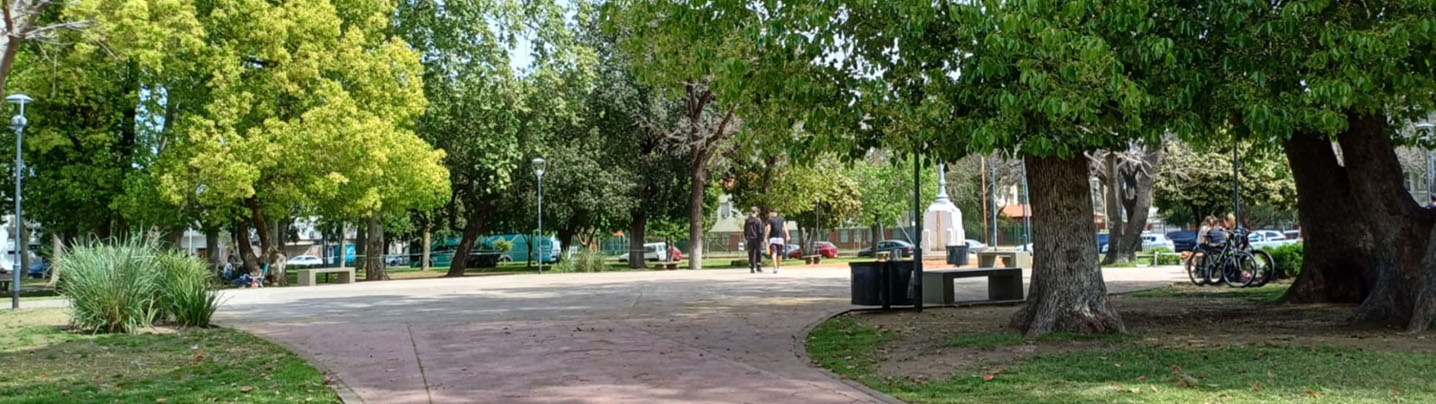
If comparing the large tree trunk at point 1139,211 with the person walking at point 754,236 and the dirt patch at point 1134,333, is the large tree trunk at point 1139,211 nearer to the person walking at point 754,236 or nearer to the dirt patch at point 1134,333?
the person walking at point 754,236

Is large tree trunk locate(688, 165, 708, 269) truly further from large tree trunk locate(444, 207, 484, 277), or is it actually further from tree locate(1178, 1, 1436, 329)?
tree locate(1178, 1, 1436, 329)

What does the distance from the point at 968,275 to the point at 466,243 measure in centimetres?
2631

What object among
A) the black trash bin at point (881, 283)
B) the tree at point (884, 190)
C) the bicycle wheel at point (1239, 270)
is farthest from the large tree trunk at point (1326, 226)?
the tree at point (884, 190)

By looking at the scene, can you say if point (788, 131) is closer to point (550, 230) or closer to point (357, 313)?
point (357, 313)

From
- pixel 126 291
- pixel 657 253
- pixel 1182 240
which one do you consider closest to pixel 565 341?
pixel 126 291

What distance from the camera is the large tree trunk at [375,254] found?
31734mm

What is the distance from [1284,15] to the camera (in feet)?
27.6

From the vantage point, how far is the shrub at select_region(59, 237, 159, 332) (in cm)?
1159

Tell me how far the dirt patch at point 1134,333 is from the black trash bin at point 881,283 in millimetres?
231

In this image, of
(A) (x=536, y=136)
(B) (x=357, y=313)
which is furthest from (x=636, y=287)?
(A) (x=536, y=136)

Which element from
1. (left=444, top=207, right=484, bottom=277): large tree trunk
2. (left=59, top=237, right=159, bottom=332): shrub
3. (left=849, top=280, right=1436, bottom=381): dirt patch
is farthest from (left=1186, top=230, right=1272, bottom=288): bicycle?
(left=444, top=207, right=484, bottom=277): large tree trunk

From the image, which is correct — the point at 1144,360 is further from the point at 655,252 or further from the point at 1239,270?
the point at 655,252

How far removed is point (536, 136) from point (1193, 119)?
26.5m

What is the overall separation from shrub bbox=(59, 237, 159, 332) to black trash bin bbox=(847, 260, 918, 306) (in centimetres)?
785
